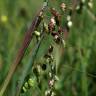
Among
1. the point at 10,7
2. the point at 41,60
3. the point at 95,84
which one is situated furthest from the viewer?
the point at 10,7

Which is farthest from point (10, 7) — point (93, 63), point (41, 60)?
point (41, 60)

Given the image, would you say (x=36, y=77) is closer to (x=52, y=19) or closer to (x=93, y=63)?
(x=52, y=19)

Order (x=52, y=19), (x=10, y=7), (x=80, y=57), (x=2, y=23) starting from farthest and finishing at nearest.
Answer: (x=10, y=7) → (x=2, y=23) → (x=80, y=57) → (x=52, y=19)

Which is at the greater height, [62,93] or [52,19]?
[52,19]

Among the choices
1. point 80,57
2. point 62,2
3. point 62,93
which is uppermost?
point 62,2

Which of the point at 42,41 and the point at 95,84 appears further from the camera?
the point at 95,84

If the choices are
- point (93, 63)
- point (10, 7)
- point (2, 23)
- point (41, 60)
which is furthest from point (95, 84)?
point (10, 7)

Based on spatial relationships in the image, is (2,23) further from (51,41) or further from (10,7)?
(51,41)

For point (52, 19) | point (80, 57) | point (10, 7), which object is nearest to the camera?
point (52, 19)

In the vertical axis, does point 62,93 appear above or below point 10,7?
below
